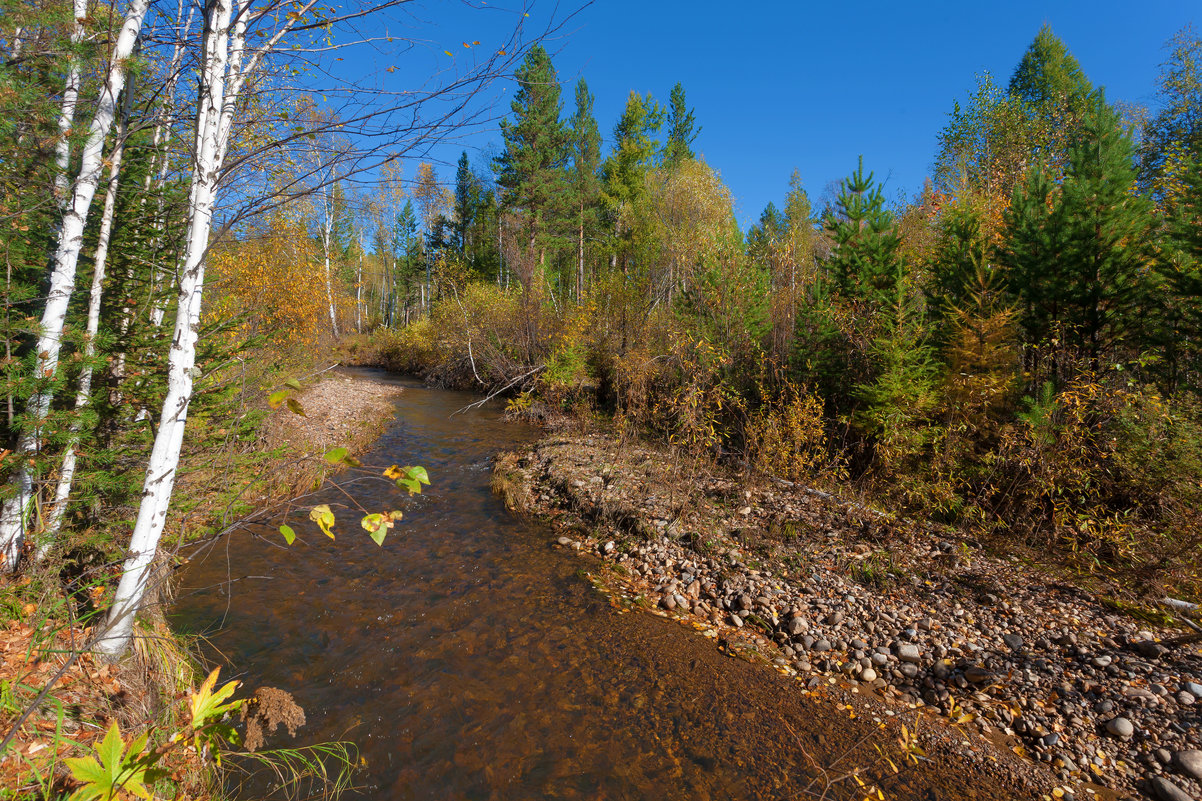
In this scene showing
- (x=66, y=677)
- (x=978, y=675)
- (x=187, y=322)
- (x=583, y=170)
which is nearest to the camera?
(x=187, y=322)

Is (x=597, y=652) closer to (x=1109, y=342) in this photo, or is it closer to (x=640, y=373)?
(x=640, y=373)

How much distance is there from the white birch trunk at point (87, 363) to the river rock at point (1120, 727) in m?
8.49

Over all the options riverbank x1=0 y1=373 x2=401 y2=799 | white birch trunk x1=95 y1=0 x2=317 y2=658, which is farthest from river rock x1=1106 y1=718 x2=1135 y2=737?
white birch trunk x1=95 y1=0 x2=317 y2=658

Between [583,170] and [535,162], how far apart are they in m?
4.12

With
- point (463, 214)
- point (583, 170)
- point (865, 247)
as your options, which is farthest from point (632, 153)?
point (865, 247)

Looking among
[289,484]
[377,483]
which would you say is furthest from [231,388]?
[377,483]

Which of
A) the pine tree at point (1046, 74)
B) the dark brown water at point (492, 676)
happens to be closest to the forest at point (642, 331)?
the dark brown water at point (492, 676)

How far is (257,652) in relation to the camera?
4.86 m

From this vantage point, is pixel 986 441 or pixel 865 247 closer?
pixel 986 441

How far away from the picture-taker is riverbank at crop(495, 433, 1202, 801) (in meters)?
3.93

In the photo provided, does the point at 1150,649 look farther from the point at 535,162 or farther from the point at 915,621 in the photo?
the point at 535,162

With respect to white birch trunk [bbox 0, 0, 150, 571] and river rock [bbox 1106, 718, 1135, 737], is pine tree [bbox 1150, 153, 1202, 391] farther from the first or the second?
white birch trunk [bbox 0, 0, 150, 571]

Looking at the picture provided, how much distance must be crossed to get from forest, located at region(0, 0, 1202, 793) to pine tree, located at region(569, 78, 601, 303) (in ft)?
36.6

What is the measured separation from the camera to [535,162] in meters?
24.1
